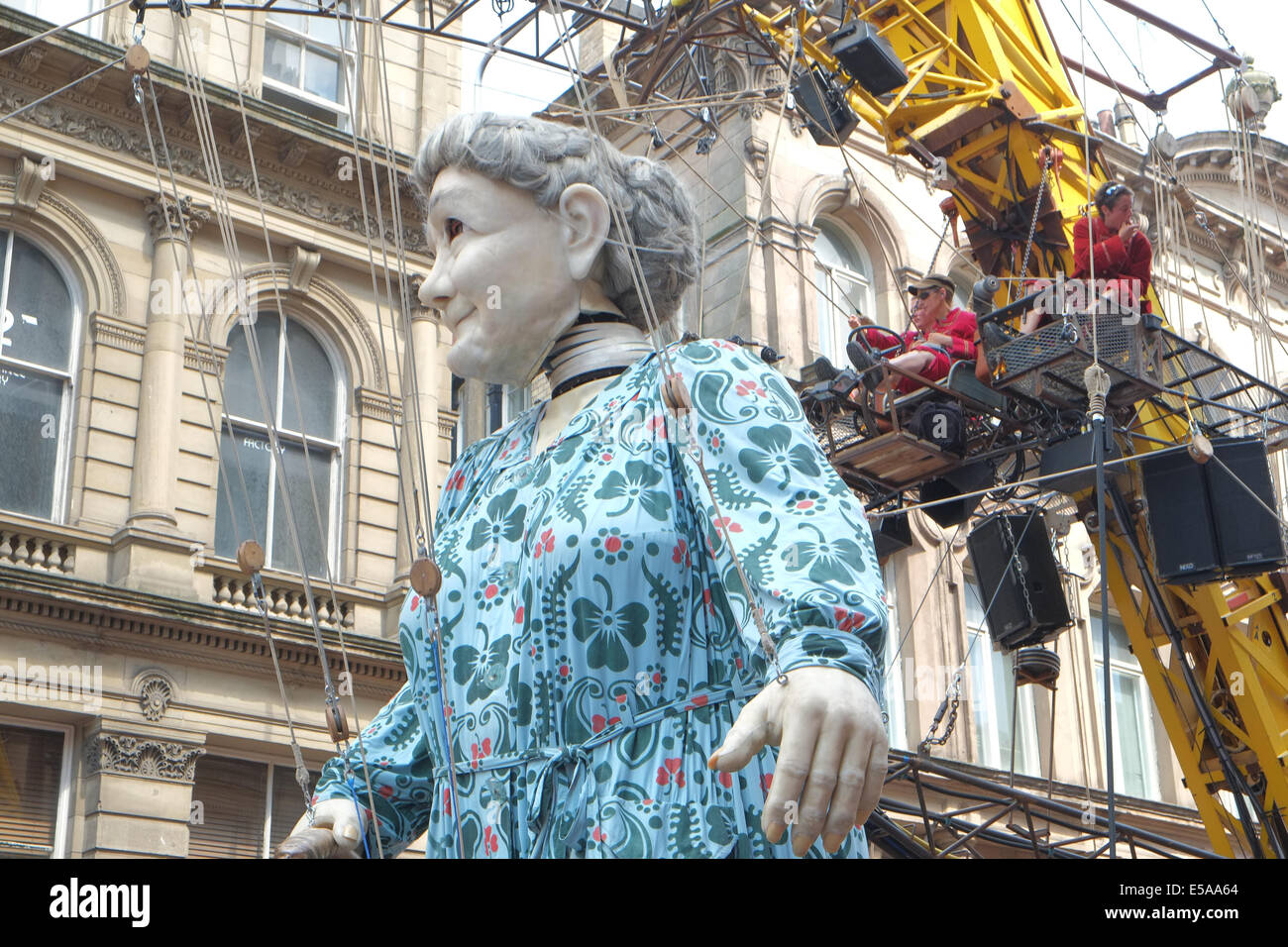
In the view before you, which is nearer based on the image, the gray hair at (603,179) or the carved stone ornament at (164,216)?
the gray hair at (603,179)

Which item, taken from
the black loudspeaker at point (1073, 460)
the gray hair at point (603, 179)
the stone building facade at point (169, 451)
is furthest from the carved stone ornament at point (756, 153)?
the gray hair at point (603, 179)

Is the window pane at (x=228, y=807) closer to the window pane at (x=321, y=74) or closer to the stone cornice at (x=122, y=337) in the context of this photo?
the stone cornice at (x=122, y=337)

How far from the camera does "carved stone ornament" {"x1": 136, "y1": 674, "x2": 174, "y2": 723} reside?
12.6 metres

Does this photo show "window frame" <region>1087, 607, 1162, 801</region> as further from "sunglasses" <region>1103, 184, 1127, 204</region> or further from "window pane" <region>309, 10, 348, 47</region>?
"sunglasses" <region>1103, 184, 1127, 204</region>

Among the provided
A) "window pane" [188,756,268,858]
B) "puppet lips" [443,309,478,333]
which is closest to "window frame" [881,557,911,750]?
"window pane" [188,756,268,858]

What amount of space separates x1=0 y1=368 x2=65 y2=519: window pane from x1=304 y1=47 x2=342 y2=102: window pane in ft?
13.9

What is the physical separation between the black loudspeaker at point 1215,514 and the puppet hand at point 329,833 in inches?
232

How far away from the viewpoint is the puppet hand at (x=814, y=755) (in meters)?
2.00

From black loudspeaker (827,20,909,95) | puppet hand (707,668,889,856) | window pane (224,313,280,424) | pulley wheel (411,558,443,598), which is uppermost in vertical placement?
window pane (224,313,280,424)

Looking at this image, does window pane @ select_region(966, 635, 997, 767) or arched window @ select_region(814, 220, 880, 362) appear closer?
window pane @ select_region(966, 635, 997, 767)

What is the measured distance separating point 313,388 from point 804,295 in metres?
5.71

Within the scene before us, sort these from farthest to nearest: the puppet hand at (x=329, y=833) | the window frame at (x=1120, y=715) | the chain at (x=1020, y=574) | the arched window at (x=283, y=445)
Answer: the window frame at (x=1120, y=715) < the arched window at (x=283, y=445) < the chain at (x=1020, y=574) < the puppet hand at (x=329, y=833)
